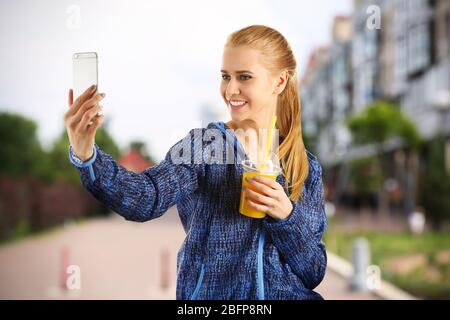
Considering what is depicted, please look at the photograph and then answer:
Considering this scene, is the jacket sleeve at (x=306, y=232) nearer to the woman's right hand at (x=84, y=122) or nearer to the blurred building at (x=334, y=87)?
the woman's right hand at (x=84, y=122)

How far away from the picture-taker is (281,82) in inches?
53.3

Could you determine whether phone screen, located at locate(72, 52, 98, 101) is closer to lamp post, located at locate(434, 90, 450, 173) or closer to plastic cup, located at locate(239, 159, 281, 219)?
plastic cup, located at locate(239, 159, 281, 219)

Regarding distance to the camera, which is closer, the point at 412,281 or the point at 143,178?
the point at 143,178

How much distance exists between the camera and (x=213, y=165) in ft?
4.18

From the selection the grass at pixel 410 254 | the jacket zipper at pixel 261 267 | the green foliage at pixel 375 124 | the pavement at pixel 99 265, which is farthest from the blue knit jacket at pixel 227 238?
the green foliage at pixel 375 124

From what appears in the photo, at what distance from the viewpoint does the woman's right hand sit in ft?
3.62

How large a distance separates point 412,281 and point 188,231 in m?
5.45

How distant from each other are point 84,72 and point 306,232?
20.5 inches

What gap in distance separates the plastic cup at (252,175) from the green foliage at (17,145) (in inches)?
416

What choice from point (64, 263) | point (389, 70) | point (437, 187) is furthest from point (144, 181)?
point (389, 70)

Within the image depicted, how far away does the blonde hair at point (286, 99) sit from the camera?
51.5 inches

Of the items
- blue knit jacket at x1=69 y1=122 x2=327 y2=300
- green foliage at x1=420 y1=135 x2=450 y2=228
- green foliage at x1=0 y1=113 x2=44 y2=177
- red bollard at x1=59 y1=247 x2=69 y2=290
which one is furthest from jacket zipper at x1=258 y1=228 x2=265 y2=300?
green foliage at x1=0 y1=113 x2=44 y2=177
